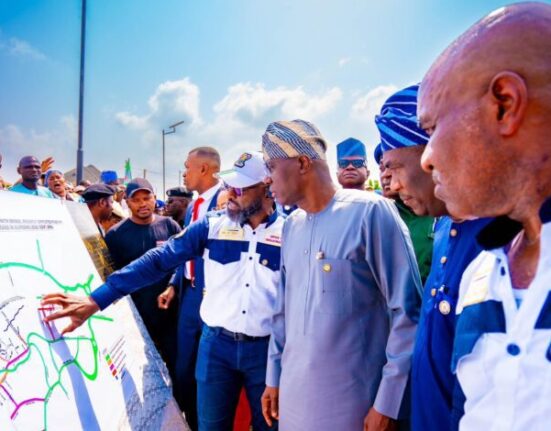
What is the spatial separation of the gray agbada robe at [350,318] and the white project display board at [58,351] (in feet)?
2.58

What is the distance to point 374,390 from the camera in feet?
5.34

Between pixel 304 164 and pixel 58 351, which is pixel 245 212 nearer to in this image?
pixel 304 164

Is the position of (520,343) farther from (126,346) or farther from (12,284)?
(126,346)

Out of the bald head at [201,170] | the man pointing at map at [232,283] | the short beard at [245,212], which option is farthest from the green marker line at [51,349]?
the bald head at [201,170]

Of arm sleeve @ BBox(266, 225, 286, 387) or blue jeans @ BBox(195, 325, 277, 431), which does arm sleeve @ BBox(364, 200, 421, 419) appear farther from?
blue jeans @ BBox(195, 325, 277, 431)

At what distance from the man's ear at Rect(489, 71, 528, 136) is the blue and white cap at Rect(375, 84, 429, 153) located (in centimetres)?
72

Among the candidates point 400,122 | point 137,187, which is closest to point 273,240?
point 400,122

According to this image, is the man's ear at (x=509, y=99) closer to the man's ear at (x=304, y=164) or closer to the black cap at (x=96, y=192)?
the man's ear at (x=304, y=164)

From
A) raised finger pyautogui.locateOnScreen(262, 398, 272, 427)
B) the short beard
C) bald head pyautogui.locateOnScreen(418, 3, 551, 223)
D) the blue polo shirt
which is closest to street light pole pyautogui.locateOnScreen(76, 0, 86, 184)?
the short beard

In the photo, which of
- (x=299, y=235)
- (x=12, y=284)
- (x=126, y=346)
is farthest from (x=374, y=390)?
(x=12, y=284)

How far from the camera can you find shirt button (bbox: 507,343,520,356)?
0.68m

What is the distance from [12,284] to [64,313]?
27cm

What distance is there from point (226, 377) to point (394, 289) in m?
1.20

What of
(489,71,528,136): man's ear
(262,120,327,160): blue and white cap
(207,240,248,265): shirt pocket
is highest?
(262,120,327,160): blue and white cap
